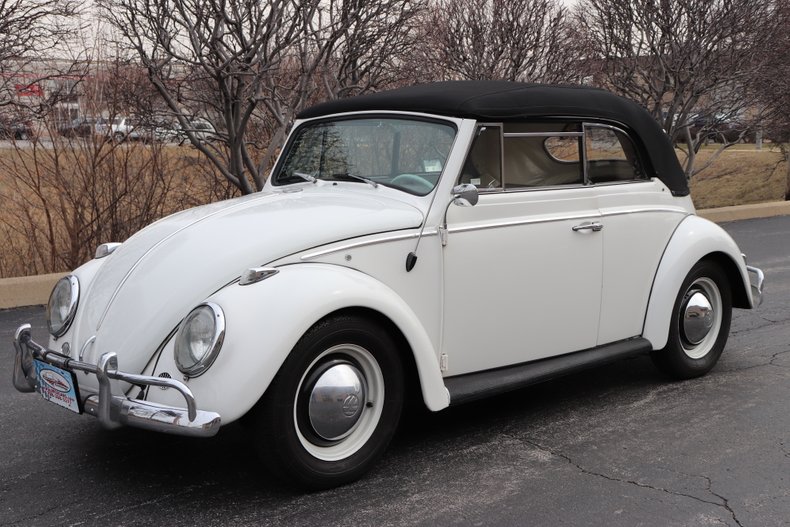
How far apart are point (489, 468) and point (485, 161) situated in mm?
1571

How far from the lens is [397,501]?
354cm

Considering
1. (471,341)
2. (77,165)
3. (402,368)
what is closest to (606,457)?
(471,341)

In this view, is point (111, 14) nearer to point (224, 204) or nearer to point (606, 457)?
point (224, 204)

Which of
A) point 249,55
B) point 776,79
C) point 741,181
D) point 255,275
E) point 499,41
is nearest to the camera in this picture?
point 255,275

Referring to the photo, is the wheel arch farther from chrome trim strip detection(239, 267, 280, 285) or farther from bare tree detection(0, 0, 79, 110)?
bare tree detection(0, 0, 79, 110)

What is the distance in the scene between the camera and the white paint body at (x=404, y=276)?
11.2 ft

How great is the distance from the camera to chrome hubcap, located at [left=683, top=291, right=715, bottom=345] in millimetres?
5223

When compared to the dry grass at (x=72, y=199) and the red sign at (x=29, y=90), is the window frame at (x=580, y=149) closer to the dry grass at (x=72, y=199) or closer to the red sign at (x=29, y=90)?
the dry grass at (x=72, y=199)

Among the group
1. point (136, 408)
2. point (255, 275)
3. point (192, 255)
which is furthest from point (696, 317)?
point (136, 408)

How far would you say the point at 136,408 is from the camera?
3.29 m

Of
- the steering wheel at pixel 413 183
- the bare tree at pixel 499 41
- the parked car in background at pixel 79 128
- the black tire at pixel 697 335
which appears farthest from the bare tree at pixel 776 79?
the steering wheel at pixel 413 183

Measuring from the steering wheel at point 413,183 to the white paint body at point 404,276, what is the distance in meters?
0.07

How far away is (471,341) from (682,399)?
63.0 inches

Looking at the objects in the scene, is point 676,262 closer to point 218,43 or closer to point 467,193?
point 467,193
